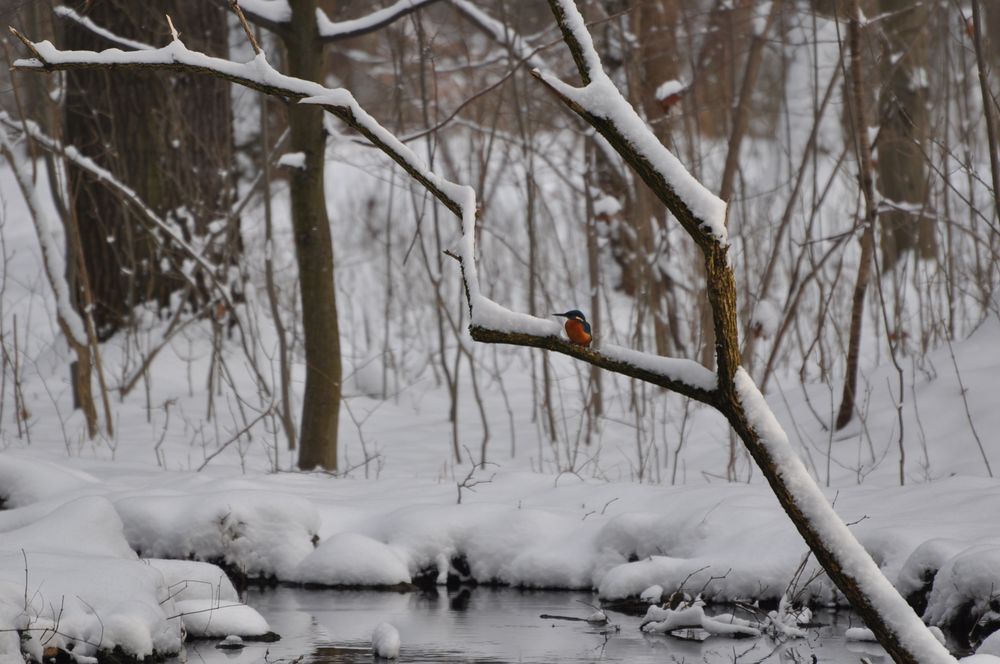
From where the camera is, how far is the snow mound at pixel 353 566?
5.54 meters

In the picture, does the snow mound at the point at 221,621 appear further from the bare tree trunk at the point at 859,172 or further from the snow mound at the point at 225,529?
the bare tree trunk at the point at 859,172

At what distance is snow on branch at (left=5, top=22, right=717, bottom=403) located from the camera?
257 cm

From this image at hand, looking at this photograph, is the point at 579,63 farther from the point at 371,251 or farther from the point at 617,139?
the point at 371,251

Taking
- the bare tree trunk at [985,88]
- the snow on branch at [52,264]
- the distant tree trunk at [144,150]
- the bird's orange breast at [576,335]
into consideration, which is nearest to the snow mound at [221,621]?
the bird's orange breast at [576,335]

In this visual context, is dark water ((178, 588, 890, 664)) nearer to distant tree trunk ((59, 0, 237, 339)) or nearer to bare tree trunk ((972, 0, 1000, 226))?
bare tree trunk ((972, 0, 1000, 226))

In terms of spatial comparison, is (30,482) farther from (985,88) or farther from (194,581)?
(985,88)

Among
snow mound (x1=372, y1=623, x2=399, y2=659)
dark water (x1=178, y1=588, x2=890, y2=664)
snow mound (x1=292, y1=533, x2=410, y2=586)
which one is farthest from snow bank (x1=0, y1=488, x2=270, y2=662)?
snow mound (x1=292, y1=533, x2=410, y2=586)

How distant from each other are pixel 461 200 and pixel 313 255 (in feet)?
14.4

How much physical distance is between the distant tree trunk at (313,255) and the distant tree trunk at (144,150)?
2389 millimetres

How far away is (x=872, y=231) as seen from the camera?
6.78m

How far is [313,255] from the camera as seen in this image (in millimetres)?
6934

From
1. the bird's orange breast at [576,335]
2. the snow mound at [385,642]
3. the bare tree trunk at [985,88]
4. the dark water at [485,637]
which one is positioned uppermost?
the bare tree trunk at [985,88]

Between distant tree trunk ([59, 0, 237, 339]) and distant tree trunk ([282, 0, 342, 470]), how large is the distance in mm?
2389

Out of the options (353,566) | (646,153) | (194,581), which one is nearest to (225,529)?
(353,566)
